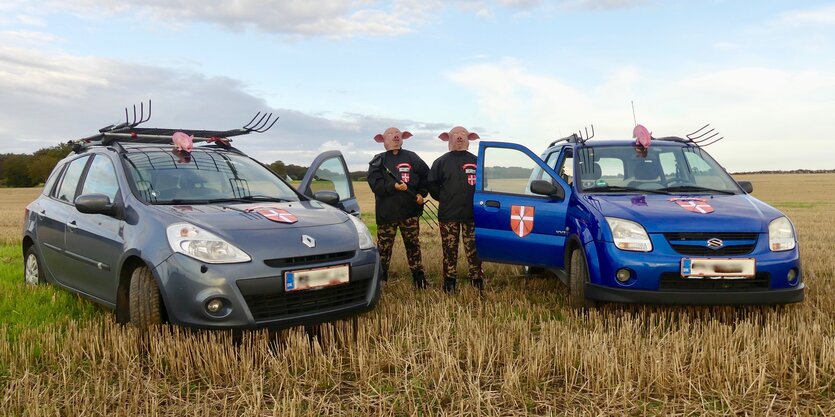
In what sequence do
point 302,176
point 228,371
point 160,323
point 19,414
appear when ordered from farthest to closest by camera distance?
1. point 302,176
2. point 160,323
3. point 228,371
4. point 19,414

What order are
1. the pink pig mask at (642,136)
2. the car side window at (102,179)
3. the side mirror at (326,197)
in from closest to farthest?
the car side window at (102,179), the side mirror at (326,197), the pink pig mask at (642,136)

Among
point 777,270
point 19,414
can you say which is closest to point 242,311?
point 19,414

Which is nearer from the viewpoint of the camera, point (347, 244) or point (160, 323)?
point (160, 323)

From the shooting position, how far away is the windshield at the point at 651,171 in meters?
→ 5.86

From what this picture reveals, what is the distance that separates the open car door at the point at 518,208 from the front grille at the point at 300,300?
221cm

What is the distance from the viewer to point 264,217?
448cm

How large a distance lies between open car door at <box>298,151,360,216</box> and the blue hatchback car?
67.3 inches

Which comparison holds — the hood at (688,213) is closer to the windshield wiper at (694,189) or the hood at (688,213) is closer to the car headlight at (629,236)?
the car headlight at (629,236)

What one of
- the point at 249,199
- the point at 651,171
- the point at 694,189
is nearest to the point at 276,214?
the point at 249,199

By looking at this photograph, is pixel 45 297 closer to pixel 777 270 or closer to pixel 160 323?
pixel 160 323

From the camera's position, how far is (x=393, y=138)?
7.34 m

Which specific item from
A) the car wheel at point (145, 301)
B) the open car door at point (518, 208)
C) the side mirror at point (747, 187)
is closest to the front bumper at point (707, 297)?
the open car door at point (518, 208)

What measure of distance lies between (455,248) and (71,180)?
3.91 m

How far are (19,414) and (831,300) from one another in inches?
247
